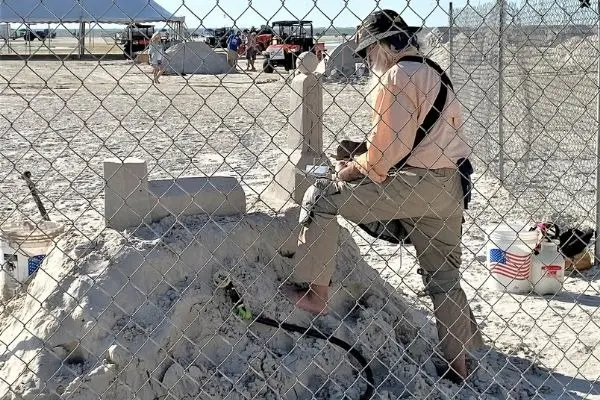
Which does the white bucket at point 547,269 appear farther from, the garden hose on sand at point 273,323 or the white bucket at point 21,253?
the white bucket at point 21,253

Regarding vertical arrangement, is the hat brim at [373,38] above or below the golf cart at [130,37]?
above

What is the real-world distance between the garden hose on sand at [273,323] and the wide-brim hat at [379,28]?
132 cm

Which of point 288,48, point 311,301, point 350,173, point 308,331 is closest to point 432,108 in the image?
point 350,173

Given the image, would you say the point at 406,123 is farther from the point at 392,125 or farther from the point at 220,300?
the point at 220,300

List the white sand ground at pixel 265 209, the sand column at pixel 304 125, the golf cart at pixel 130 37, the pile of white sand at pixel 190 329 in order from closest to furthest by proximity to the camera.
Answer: the golf cart at pixel 130 37 < the pile of white sand at pixel 190 329 < the white sand ground at pixel 265 209 < the sand column at pixel 304 125

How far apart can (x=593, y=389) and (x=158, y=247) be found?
98.4 inches

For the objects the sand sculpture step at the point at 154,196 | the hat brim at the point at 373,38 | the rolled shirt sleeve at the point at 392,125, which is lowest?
the sand sculpture step at the point at 154,196

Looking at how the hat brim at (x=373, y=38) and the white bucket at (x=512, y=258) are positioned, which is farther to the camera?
the white bucket at (x=512, y=258)

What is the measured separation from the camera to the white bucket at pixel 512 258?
5.90m

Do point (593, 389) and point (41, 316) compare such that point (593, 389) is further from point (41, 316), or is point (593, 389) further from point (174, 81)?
point (174, 81)

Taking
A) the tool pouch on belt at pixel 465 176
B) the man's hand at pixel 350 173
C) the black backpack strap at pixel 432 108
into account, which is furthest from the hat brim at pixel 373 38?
the tool pouch on belt at pixel 465 176

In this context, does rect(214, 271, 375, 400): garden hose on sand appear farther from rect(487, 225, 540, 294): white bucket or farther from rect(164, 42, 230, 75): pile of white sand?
rect(487, 225, 540, 294): white bucket

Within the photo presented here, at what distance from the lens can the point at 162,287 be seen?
161 inches

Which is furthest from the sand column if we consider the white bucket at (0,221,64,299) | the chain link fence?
the white bucket at (0,221,64,299)
